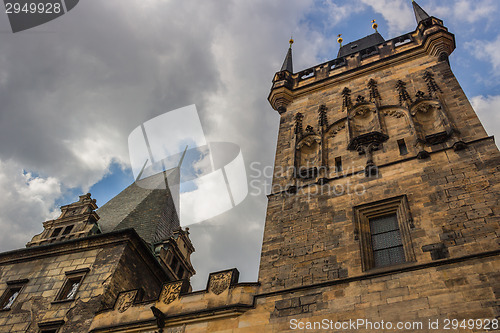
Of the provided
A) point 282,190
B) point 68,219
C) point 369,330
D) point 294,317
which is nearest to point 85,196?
point 68,219

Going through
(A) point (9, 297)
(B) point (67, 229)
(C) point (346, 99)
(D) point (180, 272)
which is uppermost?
(C) point (346, 99)

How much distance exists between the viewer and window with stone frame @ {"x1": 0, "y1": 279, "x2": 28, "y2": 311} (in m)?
12.3

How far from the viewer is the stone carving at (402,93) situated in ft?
41.0

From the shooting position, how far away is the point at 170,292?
987cm

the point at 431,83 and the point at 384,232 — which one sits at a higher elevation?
the point at 431,83

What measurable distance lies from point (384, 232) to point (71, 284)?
8913mm

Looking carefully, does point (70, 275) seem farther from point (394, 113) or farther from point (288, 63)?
point (288, 63)

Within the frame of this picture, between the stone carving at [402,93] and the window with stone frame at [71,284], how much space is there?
10.7 meters

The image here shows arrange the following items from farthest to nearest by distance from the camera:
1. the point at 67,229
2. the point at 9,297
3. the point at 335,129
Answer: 1. the point at 67,229
2. the point at 335,129
3. the point at 9,297

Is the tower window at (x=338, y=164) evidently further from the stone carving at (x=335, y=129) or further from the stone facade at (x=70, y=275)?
the stone facade at (x=70, y=275)

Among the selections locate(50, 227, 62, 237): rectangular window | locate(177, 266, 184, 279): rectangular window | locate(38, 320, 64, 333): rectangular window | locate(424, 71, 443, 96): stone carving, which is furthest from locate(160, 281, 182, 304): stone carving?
locate(424, 71, 443, 96): stone carving

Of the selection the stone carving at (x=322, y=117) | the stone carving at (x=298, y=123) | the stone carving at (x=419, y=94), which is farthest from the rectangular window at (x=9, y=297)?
the stone carving at (x=419, y=94)

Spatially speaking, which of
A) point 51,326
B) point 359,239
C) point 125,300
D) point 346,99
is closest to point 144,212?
point 51,326

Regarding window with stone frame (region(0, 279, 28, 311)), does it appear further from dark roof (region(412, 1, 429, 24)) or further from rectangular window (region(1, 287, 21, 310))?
dark roof (region(412, 1, 429, 24))
